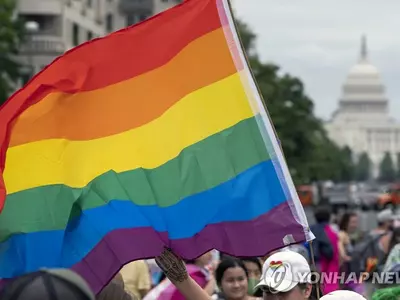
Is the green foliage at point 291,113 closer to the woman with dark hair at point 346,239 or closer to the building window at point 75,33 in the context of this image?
the building window at point 75,33

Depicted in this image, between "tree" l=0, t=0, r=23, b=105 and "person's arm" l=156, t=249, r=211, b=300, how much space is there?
149ft

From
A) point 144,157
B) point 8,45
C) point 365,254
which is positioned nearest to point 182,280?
point 144,157

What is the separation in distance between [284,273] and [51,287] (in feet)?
9.79

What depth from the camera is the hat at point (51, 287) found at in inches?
166

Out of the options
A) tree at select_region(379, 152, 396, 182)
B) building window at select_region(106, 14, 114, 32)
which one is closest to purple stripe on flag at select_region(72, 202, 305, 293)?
building window at select_region(106, 14, 114, 32)

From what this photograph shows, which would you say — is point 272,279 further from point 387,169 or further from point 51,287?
point 387,169

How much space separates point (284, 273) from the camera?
710 centimetres

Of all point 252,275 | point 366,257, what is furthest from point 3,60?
point 252,275

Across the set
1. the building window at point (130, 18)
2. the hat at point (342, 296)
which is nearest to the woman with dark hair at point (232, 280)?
the hat at point (342, 296)

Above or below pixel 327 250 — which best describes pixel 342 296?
above

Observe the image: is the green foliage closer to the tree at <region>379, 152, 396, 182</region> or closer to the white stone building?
the white stone building

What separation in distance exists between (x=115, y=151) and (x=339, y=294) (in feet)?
4.51

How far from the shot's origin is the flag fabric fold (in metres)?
6.95

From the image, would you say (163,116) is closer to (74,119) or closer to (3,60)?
(74,119)
